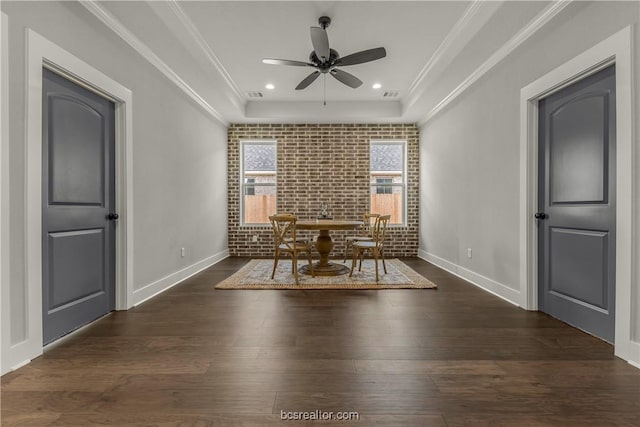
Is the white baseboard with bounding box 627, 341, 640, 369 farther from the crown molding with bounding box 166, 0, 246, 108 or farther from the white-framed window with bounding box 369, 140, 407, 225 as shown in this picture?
the white-framed window with bounding box 369, 140, 407, 225

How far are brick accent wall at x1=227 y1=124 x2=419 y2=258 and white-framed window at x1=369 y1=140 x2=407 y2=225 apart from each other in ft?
0.40

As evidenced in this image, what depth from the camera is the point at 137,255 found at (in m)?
2.93

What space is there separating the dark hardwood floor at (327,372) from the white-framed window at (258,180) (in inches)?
134

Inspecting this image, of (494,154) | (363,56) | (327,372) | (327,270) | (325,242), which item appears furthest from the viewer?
(325,242)

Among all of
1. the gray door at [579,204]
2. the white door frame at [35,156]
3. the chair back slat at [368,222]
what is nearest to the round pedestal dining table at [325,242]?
the chair back slat at [368,222]

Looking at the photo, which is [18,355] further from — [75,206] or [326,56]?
[326,56]

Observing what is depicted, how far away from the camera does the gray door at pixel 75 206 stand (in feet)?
6.65

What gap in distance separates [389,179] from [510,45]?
3286 mm

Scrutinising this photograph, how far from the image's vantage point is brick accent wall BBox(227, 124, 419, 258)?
585 cm

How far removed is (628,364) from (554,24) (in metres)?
2.44

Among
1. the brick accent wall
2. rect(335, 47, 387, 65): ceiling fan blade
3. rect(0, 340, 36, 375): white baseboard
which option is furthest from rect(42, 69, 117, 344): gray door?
the brick accent wall

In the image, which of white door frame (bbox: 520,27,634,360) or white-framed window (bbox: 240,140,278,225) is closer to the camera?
white door frame (bbox: 520,27,634,360)

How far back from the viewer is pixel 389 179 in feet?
19.7

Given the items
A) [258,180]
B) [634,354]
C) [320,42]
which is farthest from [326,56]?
[258,180]
